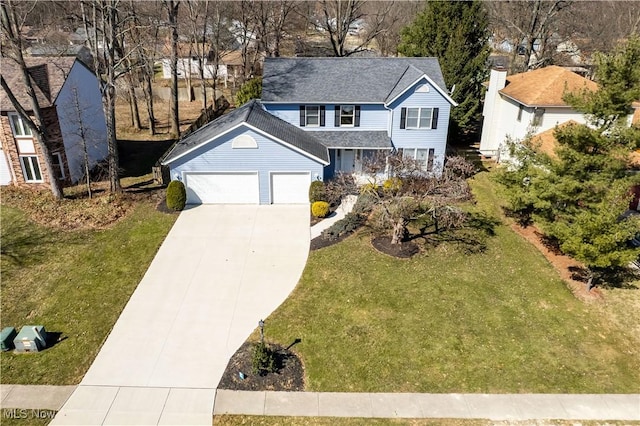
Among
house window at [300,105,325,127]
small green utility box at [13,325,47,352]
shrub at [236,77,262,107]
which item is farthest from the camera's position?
shrub at [236,77,262,107]

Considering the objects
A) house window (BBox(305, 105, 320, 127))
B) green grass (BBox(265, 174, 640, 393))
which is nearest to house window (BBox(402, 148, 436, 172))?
house window (BBox(305, 105, 320, 127))

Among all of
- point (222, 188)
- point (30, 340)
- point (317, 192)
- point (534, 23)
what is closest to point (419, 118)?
point (317, 192)

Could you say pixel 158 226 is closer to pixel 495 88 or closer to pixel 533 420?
pixel 533 420

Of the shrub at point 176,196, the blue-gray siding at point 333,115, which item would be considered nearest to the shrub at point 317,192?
the blue-gray siding at point 333,115

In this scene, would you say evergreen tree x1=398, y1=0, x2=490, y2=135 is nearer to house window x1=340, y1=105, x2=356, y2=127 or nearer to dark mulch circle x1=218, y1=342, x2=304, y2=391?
house window x1=340, y1=105, x2=356, y2=127

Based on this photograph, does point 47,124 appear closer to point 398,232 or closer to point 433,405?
point 398,232

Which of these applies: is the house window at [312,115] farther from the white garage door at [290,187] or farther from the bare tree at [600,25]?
the bare tree at [600,25]

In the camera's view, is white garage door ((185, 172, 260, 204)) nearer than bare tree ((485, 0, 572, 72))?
Yes
